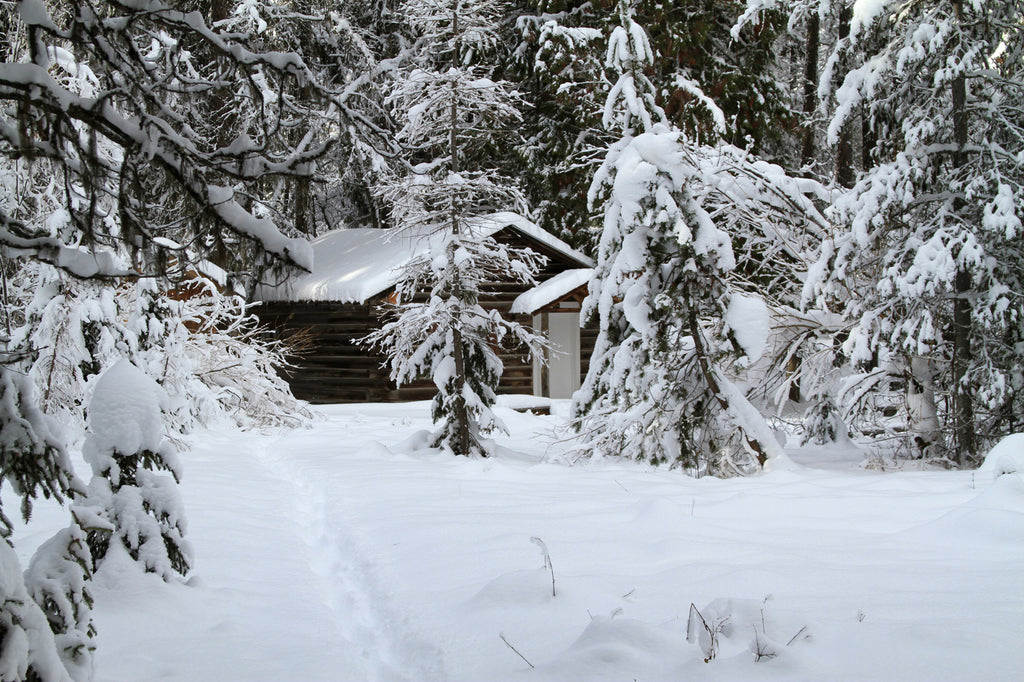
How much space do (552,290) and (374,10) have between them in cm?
Result: 1235

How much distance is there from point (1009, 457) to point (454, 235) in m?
7.79

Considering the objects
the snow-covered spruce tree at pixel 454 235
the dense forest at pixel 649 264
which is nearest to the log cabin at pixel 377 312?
the dense forest at pixel 649 264

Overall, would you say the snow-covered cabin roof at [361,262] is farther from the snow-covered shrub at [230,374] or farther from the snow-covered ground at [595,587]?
the snow-covered ground at [595,587]

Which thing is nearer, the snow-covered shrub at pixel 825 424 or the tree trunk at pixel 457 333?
the snow-covered shrub at pixel 825 424

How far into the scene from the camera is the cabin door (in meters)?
24.8

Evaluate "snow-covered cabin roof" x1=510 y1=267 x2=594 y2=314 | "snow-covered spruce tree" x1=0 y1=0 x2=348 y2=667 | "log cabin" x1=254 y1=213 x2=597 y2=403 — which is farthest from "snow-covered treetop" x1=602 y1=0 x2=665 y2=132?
"snow-covered cabin roof" x1=510 y1=267 x2=594 y2=314

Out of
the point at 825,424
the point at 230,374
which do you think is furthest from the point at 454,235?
the point at 825,424

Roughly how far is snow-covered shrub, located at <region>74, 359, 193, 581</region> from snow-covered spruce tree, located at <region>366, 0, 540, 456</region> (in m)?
6.89

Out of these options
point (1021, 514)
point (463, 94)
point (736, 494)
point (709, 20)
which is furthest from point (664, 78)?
point (1021, 514)

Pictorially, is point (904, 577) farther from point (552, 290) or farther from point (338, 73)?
point (338, 73)

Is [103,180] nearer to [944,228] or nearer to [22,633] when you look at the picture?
[22,633]

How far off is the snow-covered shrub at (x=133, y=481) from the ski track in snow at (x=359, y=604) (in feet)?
3.48

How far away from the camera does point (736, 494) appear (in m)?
7.27

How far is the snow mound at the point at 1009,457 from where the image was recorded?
6754 millimetres
